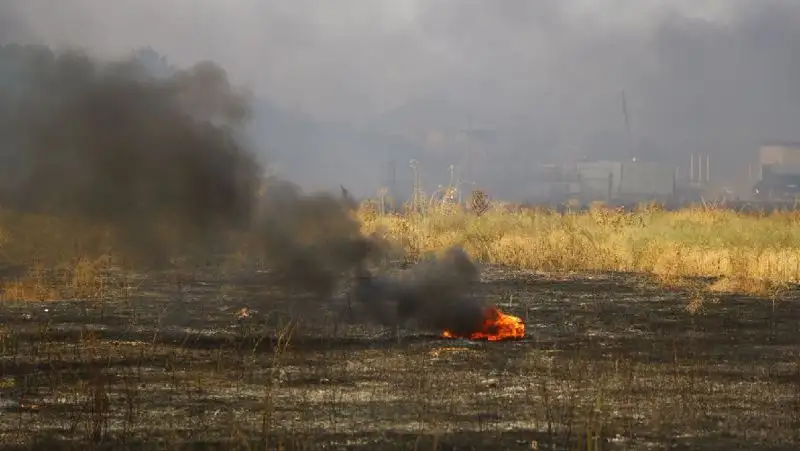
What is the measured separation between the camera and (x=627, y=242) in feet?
108

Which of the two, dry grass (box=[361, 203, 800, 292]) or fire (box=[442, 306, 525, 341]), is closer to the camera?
fire (box=[442, 306, 525, 341])

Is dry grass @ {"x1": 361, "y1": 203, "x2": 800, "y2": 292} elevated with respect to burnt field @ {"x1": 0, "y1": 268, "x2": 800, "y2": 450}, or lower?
elevated

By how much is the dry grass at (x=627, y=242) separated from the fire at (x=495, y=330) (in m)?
8.88

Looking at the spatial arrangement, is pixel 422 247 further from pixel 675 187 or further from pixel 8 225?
pixel 675 187

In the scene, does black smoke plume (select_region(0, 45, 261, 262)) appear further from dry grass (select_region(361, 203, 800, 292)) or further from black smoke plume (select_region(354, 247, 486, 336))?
dry grass (select_region(361, 203, 800, 292))

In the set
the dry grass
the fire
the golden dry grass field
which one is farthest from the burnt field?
the dry grass

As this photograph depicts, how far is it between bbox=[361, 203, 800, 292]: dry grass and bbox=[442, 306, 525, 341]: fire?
8880mm

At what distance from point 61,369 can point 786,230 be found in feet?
89.5

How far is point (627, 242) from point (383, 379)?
20986mm

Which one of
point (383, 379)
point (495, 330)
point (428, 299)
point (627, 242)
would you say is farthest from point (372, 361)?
point (627, 242)

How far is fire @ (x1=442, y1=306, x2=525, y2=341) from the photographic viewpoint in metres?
16.5

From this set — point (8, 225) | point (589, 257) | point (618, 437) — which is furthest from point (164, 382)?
point (589, 257)

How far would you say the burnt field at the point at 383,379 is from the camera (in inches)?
395

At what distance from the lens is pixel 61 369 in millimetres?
13281
